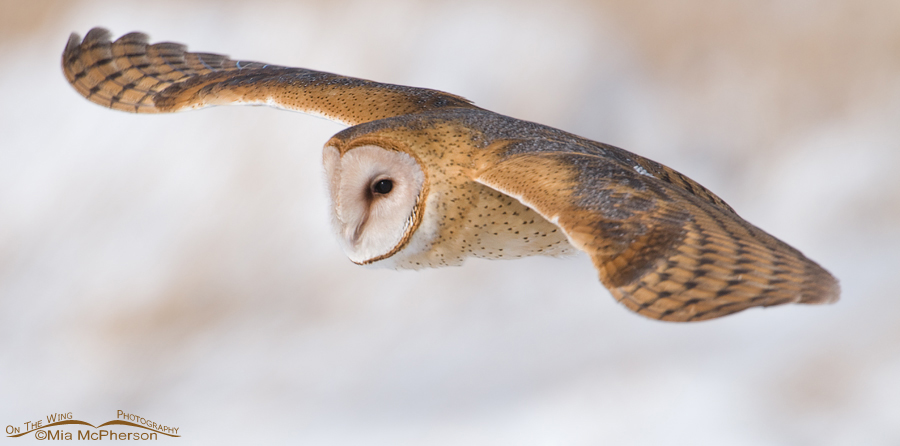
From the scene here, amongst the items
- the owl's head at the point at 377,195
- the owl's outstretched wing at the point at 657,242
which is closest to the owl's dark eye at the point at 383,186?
the owl's head at the point at 377,195

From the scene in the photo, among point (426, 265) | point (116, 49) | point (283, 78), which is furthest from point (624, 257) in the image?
point (116, 49)

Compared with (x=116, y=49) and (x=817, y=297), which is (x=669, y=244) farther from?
(x=116, y=49)

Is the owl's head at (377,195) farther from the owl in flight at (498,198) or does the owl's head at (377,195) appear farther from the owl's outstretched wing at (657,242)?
the owl's outstretched wing at (657,242)

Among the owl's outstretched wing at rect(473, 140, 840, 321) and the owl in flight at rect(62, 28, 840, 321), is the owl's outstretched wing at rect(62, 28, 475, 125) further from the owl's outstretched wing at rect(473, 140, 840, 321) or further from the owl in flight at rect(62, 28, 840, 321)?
the owl's outstretched wing at rect(473, 140, 840, 321)

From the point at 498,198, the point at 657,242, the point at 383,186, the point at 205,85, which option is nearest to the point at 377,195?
the point at 383,186

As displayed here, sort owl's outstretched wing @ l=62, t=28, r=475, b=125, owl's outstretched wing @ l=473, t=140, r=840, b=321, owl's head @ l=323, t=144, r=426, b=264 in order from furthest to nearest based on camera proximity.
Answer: owl's outstretched wing @ l=62, t=28, r=475, b=125
owl's head @ l=323, t=144, r=426, b=264
owl's outstretched wing @ l=473, t=140, r=840, b=321

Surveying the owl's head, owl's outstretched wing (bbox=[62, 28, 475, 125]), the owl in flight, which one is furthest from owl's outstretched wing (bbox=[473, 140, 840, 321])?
owl's outstretched wing (bbox=[62, 28, 475, 125])

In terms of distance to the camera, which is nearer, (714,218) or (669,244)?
(669,244)
